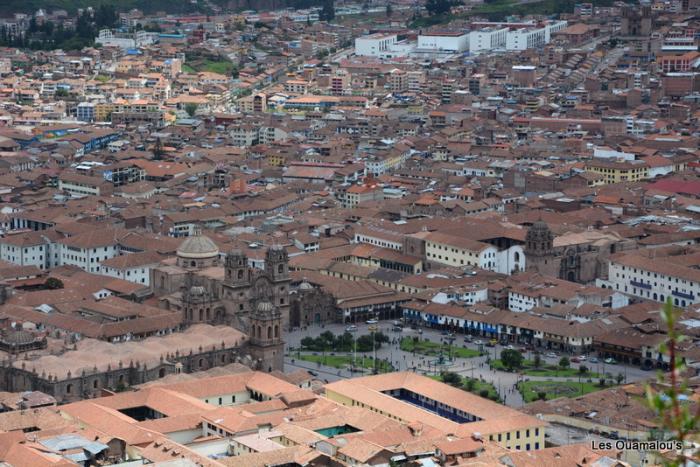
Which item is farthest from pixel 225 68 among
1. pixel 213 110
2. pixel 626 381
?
pixel 626 381

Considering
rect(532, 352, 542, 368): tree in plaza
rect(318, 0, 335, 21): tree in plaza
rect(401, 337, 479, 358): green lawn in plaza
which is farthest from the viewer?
rect(318, 0, 335, 21): tree in plaza

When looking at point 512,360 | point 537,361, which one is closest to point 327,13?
point 537,361

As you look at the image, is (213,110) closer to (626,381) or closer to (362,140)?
(362,140)

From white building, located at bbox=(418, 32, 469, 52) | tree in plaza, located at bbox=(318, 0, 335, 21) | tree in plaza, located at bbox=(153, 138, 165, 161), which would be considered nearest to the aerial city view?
white building, located at bbox=(418, 32, 469, 52)

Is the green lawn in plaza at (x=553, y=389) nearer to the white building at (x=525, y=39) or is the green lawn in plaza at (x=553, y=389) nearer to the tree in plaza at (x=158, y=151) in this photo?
the tree in plaza at (x=158, y=151)

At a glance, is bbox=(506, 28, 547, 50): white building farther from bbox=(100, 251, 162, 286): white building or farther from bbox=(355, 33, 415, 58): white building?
bbox=(100, 251, 162, 286): white building

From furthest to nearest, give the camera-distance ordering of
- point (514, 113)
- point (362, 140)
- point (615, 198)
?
point (514, 113) → point (362, 140) → point (615, 198)

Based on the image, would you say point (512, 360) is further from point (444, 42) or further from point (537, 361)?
point (444, 42)
